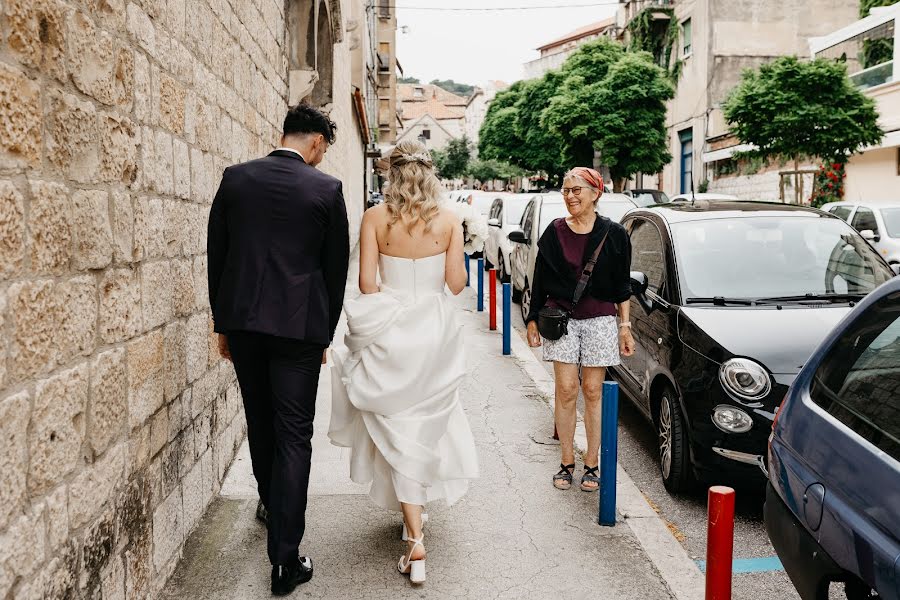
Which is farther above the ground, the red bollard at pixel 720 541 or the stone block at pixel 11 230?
the stone block at pixel 11 230

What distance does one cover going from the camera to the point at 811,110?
20844 mm

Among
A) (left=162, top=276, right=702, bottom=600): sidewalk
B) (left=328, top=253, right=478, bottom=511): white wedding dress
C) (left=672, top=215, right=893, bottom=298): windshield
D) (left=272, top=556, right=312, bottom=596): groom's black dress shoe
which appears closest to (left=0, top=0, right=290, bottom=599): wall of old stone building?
(left=162, top=276, right=702, bottom=600): sidewalk

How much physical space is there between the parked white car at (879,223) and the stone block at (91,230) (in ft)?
43.0

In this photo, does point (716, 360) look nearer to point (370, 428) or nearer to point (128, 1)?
point (370, 428)

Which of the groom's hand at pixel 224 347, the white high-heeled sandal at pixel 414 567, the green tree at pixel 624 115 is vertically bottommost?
the white high-heeled sandal at pixel 414 567

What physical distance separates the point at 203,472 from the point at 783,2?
1457 inches

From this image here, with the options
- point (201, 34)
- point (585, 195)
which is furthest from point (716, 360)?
point (201, 34)

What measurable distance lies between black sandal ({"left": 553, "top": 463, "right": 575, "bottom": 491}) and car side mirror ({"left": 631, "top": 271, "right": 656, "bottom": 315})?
1.21 meters

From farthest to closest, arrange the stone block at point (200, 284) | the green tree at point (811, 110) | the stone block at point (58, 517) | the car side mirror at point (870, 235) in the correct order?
the green tree at point (811, 110), the car side mirror at point (870, 235), the stone block at point (200, 284), the stone block at point (58, 517)

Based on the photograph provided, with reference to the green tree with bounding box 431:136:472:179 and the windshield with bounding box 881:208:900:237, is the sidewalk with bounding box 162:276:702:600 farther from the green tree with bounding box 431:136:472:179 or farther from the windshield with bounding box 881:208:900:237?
the green tree with bounding box 431:136:472:179

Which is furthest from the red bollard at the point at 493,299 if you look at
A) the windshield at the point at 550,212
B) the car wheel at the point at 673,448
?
the car wheel at the point at 673,448

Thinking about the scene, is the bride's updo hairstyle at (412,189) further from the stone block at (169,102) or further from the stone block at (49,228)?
the stone block at (49,228)

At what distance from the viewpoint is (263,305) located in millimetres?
3459

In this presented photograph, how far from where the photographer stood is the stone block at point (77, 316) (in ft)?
8.31
